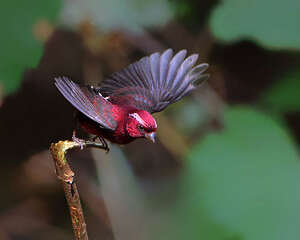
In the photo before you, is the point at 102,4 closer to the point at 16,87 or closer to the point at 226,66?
the point at 16,87

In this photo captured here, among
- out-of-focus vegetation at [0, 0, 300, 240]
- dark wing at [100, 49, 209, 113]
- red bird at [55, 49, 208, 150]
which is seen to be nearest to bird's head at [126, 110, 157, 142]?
red bird at [55, 49, 208, 150]

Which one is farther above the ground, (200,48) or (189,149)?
(200,48)

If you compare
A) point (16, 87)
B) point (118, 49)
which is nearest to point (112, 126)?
point (16, 87)

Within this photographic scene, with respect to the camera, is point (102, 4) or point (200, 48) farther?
point (200, 48)

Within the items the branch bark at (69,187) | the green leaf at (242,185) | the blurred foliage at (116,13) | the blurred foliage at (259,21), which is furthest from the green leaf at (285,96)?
the branch bark at (69,187)

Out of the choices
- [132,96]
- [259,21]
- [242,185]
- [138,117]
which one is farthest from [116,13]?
[138,117]

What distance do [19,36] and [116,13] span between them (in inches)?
22.1

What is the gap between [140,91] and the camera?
188 cm

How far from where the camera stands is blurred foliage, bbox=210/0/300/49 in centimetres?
228

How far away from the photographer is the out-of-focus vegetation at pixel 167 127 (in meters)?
2.25

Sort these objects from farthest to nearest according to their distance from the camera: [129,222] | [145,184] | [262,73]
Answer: [262,73] < [145,184] < [129,222]

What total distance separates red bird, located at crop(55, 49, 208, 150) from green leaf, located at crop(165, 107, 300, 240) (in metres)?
0.54

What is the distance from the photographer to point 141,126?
1552 mm

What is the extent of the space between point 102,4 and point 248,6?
71 centimetres
